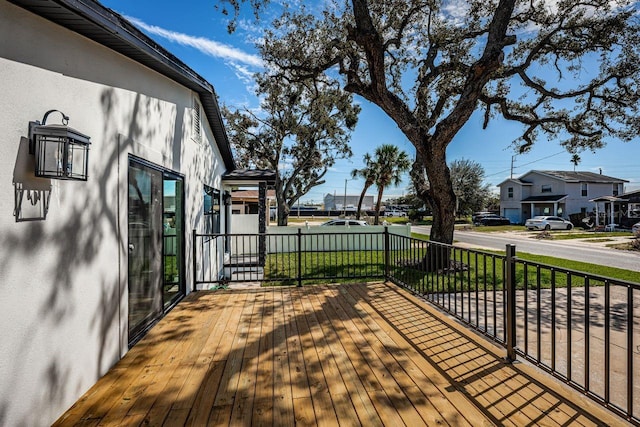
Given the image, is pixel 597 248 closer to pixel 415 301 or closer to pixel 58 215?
pixel 415 301

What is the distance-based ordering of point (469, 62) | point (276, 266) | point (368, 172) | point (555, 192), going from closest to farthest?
point (276, 266) → point (469, 62) → point (368, 172) → point (555, 192)

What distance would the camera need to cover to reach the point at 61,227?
2.14 metres

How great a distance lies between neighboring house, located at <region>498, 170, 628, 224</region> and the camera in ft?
94.0

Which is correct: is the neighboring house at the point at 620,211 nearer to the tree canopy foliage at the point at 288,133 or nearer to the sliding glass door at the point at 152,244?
the tree canopy foliage at the point at 288,133

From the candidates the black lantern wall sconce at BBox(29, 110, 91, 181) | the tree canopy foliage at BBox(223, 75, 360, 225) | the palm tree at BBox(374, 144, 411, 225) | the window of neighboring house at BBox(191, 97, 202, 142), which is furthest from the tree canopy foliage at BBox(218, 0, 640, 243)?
the palm tree at BBox(374, 144, 411, 225)

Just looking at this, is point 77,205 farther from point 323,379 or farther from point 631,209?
point 631,209

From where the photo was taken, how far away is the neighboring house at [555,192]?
28.7 m

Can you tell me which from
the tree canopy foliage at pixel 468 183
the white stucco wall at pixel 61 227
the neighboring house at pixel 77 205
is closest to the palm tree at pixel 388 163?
the tree canopy foliage at pixel 468 183

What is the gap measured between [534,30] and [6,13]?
11.2 m

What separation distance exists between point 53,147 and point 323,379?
2.46 meters

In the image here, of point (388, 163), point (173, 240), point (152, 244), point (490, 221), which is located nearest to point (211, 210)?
point (173, 240)

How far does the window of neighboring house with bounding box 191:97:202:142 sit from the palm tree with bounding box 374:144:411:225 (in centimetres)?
1414

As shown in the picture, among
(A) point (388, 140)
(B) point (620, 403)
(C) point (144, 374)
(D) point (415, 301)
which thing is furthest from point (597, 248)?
(C) point (144, 374)

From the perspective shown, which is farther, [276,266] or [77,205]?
[276,266]
